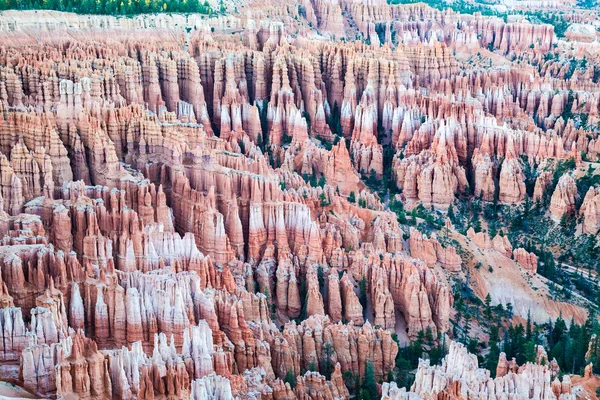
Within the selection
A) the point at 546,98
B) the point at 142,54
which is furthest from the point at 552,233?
the point at 142,54

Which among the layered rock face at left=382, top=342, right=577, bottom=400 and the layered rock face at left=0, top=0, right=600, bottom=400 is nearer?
the layered rock face at left=382, top=342, right=577, bottom=400

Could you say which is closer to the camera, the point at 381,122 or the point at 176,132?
the point at 176,132

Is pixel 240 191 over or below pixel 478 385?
over

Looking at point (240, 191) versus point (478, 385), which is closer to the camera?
point (478, 385)

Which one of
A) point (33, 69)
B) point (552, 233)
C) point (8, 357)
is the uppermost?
point (33, 69)

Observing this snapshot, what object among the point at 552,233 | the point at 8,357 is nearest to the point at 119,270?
the point at 8,357

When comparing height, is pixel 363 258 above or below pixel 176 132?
below

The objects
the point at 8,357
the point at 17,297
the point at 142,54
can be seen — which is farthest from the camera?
the point at 142,54

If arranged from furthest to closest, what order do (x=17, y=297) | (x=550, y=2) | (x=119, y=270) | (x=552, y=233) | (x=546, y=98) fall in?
(x=550, y=2)
(x=546, y=98)
(x=552, y=233)
(x=119, y=270)
(x=17, y=297)

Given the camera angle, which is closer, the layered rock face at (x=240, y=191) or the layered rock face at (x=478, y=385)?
the layered rock face at (x=478, y=385)

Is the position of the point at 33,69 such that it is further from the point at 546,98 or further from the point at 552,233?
the point at 546,98
